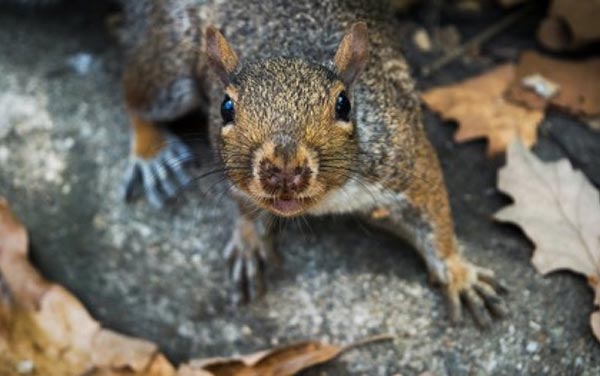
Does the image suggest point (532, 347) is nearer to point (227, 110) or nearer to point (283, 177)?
point (283, 177)

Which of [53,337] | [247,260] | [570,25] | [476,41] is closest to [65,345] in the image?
[53,337]

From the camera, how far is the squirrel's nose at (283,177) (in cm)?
301

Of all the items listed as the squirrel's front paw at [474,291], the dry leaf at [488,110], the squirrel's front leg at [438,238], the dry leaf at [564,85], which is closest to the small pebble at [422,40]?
the dry leaf at [488,110]

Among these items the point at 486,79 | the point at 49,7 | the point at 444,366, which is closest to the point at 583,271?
the point at 444,366

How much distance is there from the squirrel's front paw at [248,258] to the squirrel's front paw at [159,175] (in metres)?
0.47

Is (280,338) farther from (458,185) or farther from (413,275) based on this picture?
(458,185)

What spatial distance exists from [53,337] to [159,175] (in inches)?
36.4

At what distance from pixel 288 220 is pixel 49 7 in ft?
6.14

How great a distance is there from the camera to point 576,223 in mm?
3812

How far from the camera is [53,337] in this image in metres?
3.99

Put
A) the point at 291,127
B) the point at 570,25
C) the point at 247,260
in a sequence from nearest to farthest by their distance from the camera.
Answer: the point at 291,127, the point at 247,260, the point at 570,25

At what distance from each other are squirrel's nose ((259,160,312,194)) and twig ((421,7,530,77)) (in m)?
1.75

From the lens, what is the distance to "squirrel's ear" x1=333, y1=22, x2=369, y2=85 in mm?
3373

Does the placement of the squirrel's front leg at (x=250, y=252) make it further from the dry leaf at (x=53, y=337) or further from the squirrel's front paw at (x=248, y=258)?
the dry leaf at (x=53, y=337)
